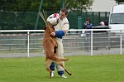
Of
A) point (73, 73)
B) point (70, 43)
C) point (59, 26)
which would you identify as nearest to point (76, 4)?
point (70, 43)

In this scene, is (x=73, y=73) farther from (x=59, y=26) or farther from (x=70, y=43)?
(x=70, y=43)

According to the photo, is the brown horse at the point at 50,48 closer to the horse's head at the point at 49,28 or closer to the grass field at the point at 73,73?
the horse's head at the point at 49,28

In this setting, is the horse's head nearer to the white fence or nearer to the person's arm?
the person's arm

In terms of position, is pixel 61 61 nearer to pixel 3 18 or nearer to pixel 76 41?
pixel 76 41

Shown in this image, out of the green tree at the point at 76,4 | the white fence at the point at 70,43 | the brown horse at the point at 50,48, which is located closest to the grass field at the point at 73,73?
the brown horse at the point at 50,48

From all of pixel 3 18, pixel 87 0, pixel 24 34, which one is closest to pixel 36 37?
pixel 24 34

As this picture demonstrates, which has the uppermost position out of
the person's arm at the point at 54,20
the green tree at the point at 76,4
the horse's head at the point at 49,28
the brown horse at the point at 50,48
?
the green tree at the point at 76,4

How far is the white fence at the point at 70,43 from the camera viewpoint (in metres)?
23.4

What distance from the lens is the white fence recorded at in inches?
921

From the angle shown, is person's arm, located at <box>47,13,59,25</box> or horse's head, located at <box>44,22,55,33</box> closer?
person's arm, located at <box>47,13,59,25</box>

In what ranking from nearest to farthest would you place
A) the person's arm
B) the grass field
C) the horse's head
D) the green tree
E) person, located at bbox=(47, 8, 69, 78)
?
the grass field < person, located at bbox=(47, 8, 69, 78) < the person's arm < the horse's head < the green tree

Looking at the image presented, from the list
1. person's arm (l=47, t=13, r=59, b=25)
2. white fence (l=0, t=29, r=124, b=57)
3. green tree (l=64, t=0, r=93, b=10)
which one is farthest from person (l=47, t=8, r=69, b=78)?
green tree (l=64, t=0, r=93, b=10)

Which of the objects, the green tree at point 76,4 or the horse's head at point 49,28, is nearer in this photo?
the horse's head at point 49,28

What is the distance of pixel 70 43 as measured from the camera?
80.2 feet
